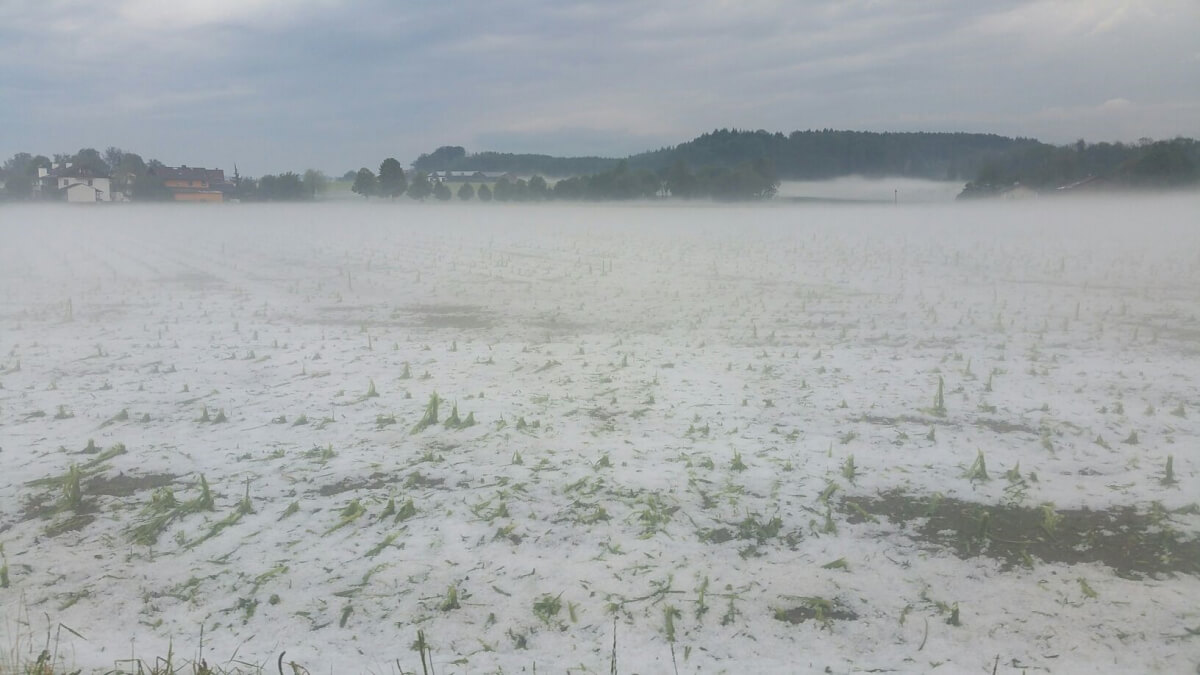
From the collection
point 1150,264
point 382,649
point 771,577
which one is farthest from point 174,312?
point 1150,264

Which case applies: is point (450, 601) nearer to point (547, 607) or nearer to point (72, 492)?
point (547, 607)

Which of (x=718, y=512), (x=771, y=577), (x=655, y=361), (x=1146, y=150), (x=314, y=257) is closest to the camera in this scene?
(x=771, y=577)

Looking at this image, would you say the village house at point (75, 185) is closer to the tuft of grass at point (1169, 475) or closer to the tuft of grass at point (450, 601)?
the tuft of grass at point (450, 601)

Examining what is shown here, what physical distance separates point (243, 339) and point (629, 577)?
10.1 metres

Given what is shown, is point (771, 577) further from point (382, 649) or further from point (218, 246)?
point (218, 246)

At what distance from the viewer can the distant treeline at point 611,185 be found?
84750 millimetres

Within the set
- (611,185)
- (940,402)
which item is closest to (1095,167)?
(611,185)

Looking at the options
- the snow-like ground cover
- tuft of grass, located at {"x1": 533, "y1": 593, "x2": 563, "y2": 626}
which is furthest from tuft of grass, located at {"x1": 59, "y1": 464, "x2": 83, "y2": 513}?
tuft of grass, located at {"x1": 533, "y1": 593, "x2": 563, "y2": 626}

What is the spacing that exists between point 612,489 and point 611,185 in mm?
83062

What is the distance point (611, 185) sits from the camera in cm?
8706

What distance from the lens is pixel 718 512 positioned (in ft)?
19.2

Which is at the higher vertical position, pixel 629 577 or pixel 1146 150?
pixel 1146 150

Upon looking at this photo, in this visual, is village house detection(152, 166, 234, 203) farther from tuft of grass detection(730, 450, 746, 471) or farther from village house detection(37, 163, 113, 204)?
tuft of grass detection(730, 450, 746, 471)

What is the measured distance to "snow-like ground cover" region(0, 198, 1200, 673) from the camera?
438cm
